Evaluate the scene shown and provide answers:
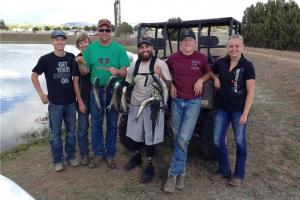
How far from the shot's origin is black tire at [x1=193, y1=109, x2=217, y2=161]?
484 centimetres

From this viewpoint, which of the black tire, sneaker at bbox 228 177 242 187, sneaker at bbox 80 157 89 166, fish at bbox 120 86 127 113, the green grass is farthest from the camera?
the green grass

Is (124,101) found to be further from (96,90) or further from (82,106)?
(82,106)

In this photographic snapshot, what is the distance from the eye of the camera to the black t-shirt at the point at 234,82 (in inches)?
163

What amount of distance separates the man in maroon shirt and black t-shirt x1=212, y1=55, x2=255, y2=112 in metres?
0.20

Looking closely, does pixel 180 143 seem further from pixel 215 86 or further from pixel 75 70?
pixel 75 70

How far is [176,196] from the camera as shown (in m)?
4.23

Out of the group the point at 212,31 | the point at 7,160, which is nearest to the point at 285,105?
the point at 212,31

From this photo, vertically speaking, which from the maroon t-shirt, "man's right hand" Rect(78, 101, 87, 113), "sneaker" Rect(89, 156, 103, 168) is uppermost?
the maroon t-shirt

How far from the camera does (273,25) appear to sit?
81.2 feet

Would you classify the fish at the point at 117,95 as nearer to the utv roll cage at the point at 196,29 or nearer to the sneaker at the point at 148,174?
→ the sneaker at the point at 148,174

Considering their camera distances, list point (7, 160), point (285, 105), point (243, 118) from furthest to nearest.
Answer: point (285, 105) < point (7, 160) < point (243, 118)

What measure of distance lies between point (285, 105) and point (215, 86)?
523cm

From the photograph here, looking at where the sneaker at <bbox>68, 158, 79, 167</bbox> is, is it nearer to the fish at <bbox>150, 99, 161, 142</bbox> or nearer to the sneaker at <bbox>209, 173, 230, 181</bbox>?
the fish at <bbox>150, 99, 161, 142</bbox>

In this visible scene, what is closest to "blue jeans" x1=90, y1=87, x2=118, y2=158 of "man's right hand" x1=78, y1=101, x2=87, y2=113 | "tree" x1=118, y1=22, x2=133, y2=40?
"man's right hand" x1=78, y1=101, x2=87, y2=113
